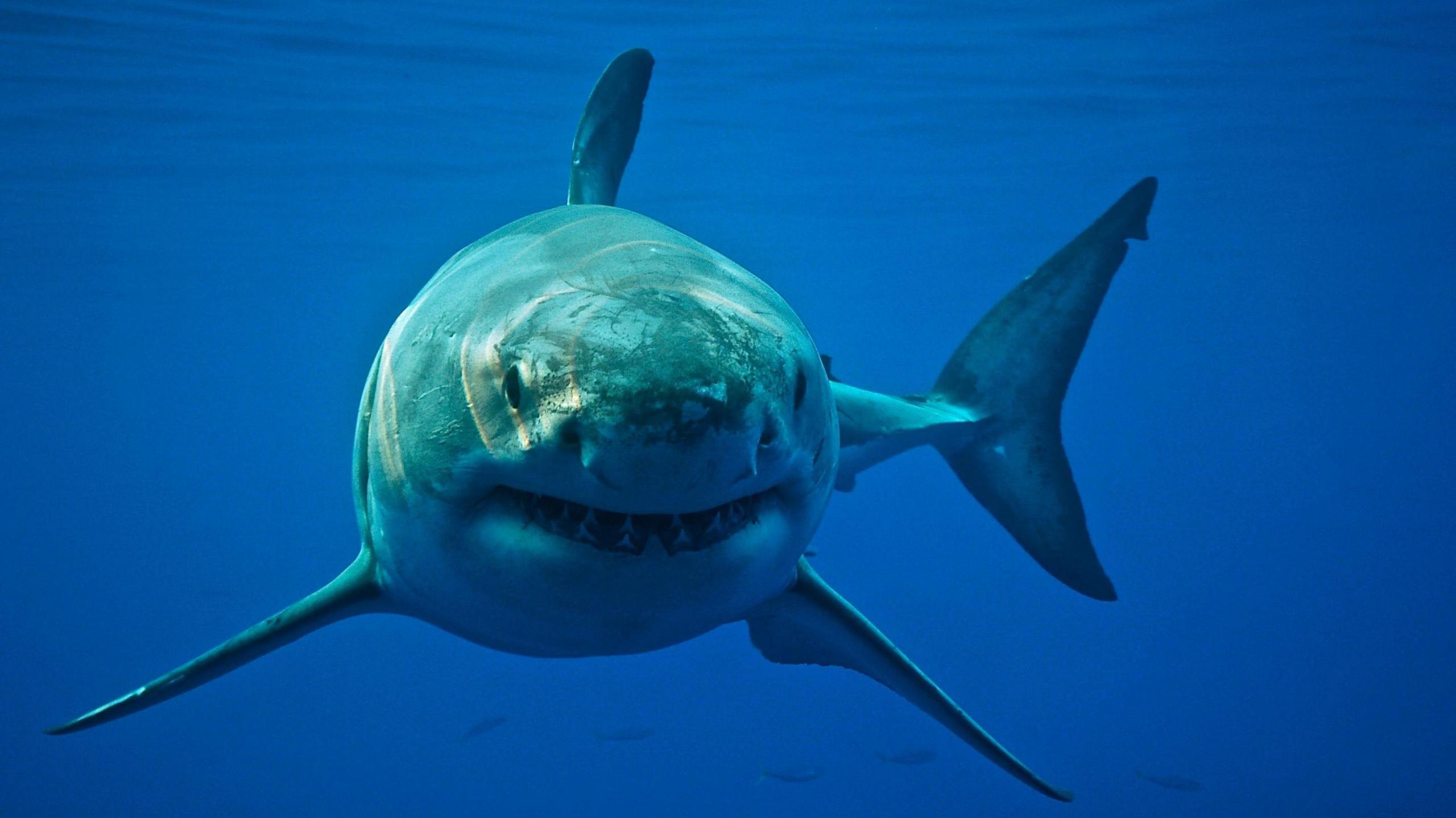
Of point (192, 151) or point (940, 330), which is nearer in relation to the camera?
point (192, 151)

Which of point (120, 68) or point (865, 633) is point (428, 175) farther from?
point (865, 633)

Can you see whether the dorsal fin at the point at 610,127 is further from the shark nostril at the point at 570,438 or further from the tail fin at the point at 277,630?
the shark nostril at the point at 570,438

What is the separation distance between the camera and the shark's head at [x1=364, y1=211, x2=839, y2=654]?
70.0 inches

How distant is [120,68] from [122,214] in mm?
11505

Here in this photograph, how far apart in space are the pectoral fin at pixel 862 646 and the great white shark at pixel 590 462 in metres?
0.01

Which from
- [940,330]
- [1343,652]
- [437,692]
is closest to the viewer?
[437,692]

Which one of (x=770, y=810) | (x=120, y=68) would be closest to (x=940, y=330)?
(x=770, y=810)

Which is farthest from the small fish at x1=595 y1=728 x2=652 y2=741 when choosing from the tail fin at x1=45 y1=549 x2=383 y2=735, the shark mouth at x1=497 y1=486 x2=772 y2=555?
the shark mouth at x1=497 y1=486 x2=772 y2=555

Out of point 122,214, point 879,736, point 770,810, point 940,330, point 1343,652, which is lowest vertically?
point 1343,652

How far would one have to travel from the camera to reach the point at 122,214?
2611cm

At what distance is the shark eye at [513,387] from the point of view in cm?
196

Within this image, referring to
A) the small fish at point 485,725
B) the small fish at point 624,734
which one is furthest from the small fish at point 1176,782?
the small fish at point 485,725

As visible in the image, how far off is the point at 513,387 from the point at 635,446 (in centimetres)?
39

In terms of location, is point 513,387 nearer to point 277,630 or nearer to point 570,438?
point 570,438
